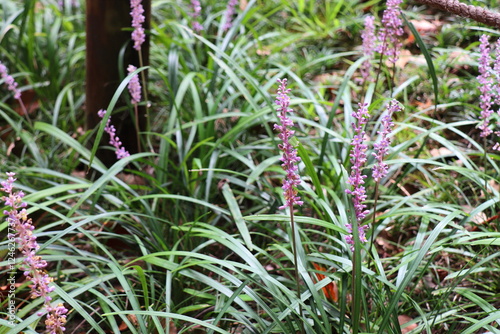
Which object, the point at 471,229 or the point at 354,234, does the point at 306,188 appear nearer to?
the point at 354,234

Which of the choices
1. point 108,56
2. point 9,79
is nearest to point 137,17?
point 108,56

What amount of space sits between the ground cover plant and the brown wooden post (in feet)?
0.19

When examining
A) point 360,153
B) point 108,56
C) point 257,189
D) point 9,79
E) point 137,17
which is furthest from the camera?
point 108,56

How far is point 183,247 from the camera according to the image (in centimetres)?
264

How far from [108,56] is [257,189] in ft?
4.47

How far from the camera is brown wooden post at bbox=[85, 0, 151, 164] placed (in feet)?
10.9

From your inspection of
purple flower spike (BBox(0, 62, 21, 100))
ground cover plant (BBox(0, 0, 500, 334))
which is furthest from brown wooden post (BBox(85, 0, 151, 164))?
purple flower spike (BBox(0, 62, 21, 100))

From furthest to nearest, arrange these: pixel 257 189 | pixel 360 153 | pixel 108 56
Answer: pixel 108 56, pixel 257 189, pixel 360 153

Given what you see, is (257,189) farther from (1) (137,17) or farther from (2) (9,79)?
(2) (9,79)

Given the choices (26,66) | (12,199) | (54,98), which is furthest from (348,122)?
(26,66)

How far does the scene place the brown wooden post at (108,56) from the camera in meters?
3.33

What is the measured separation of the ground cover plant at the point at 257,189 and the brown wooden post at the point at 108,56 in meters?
0.06

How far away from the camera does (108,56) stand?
343cm

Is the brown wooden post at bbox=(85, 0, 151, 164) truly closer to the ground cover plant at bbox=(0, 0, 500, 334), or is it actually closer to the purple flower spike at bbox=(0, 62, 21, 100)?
the ground cover plant at bbox=(0, 0, 500, 334)
